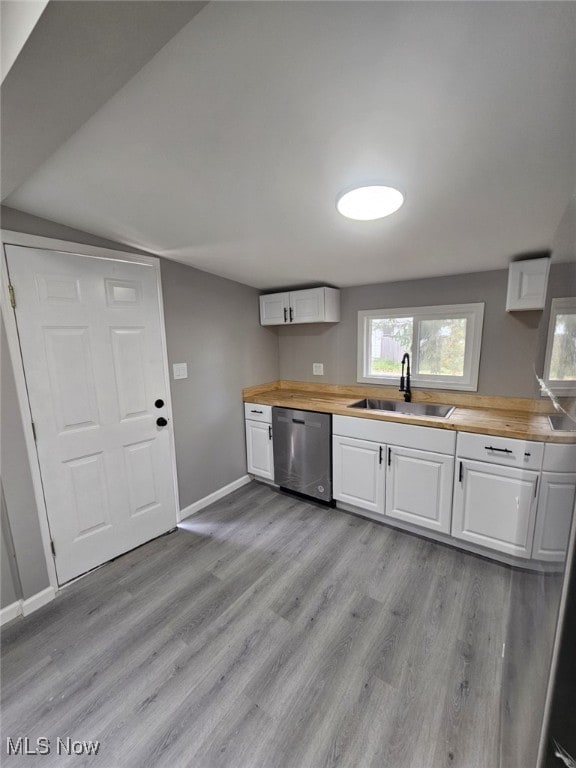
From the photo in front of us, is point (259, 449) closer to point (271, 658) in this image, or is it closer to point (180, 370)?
point (180, 370)

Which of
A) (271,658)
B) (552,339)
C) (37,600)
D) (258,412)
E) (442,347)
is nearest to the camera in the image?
(552,339)

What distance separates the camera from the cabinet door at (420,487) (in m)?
2.15

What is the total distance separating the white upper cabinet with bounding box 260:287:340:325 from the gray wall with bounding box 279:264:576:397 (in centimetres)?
18

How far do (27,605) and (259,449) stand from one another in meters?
1.90

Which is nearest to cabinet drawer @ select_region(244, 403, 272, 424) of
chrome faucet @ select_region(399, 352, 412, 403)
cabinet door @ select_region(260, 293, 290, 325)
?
cabinet door @ select_region(260, 293, 290, 325)

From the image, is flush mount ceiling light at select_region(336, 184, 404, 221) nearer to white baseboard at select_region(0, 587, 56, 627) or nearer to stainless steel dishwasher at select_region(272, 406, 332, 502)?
stainless steel dishwasher at select_region(272, 406, 332, 502)

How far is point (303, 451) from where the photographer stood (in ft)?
9.14

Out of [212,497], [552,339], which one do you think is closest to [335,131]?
[552,339]

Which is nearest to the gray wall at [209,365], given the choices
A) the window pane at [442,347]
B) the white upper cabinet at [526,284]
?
the window pane at [442,347]

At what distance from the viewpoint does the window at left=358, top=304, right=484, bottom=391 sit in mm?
2482

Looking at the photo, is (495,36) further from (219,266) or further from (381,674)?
(381,674)

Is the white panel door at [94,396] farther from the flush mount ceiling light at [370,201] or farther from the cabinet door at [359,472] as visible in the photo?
the flush mount ceiling light at [370,201]

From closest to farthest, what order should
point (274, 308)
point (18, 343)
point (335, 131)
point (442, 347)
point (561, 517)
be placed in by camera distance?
point (561, 517)
point (335, 131)
point (18, 343)
point (442, 347)
point (274, 308)

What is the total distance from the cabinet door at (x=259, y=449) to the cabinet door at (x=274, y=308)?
1041 mm
